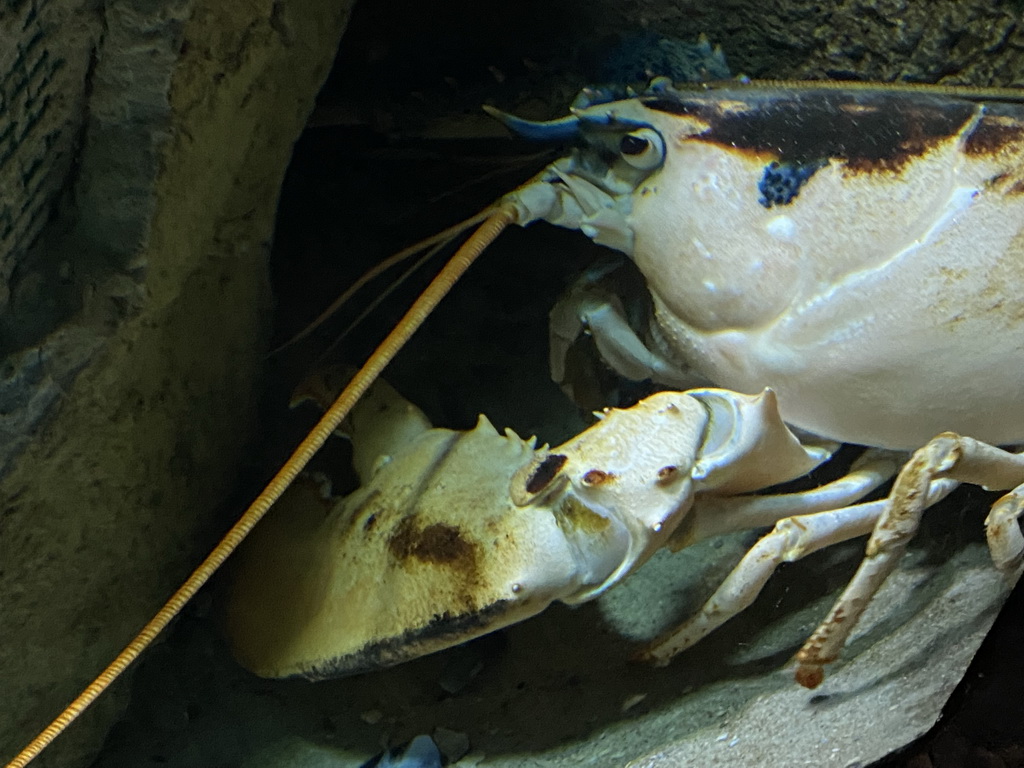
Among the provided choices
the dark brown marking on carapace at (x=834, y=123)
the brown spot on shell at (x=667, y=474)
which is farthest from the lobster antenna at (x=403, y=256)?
the brown spot on shell at (x=667, y=474)

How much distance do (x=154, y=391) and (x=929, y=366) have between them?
1.47 metres

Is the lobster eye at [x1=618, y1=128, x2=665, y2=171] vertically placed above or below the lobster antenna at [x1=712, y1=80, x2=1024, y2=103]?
below

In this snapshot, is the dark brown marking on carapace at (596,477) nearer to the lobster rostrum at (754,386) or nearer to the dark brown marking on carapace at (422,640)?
the lobster rostrum at (754,386)

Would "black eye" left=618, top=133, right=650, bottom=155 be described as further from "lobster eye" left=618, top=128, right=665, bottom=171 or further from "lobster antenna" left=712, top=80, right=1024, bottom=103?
"lobster antenna" left=712, top=80, right=1024, bottom=103

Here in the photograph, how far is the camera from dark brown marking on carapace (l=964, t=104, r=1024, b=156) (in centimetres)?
152

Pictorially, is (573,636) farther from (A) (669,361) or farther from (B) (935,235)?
(B) (935,235)

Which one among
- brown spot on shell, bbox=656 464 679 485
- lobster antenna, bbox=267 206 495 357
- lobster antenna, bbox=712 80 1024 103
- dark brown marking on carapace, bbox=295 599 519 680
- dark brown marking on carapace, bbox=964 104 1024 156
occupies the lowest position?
dark brown marking on carapace, bbox=295 599 519 680

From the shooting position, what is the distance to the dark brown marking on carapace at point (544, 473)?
4.81 ft

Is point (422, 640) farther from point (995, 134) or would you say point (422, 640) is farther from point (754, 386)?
point (995, 134)

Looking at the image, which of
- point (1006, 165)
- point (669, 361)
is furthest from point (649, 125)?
point (1006, 165)

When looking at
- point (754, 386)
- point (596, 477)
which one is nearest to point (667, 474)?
point (596, 477)

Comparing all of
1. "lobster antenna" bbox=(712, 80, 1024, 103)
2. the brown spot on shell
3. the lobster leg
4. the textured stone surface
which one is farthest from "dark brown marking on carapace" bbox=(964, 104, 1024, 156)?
the textured stone surface

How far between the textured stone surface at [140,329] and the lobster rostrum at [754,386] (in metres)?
0.24

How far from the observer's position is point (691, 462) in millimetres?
1479
